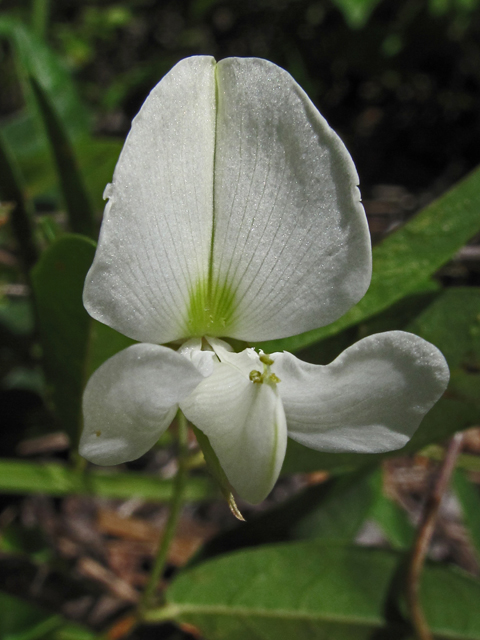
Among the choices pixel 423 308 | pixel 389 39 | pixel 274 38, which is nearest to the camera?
pixel 423 308

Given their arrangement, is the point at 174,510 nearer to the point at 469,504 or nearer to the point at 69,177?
the point at 69,177

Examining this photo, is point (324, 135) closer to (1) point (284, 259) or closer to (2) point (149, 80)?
(1) point (284, 259)

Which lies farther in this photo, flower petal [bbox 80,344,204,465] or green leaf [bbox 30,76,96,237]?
green leaf [bbox 30,76,96,237]

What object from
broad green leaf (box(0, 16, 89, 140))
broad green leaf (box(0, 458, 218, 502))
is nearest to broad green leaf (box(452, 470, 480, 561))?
broad green leaf (box(0, 458, 218, 502))

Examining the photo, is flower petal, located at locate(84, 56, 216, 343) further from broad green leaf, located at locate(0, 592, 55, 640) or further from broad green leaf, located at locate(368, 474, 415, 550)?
broad green leaf, located at locate(368, 474, 415, 550)

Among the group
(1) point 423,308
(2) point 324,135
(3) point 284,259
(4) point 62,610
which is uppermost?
(2) point 324,135

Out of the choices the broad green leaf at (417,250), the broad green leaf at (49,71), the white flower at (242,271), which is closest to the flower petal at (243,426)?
the white flower at (242,271)

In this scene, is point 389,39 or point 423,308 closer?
point 423,308

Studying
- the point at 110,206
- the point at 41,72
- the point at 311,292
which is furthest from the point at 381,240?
the point at 41,72
